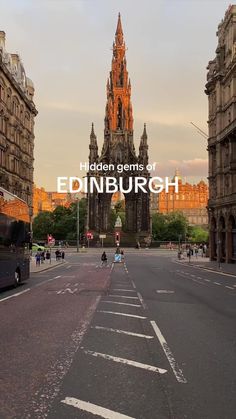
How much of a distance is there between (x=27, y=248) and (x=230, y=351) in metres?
20.0

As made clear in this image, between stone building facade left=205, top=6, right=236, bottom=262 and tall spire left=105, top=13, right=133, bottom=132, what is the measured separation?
69402 mm

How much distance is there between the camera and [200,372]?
8062 mm

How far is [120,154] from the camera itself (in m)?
132

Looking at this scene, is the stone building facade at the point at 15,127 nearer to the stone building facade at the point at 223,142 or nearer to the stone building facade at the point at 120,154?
the stone building facade at the point at 223,142

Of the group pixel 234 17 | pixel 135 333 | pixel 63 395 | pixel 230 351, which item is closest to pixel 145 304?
pixel 135 333

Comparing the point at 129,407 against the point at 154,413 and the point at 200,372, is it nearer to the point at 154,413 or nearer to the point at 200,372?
the point at 154,413

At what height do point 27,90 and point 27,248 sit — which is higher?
point 27,90

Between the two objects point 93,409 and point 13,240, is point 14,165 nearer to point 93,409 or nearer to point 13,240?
point 13,240

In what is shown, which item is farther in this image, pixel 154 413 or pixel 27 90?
pixel 27 90

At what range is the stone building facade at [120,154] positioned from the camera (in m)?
126

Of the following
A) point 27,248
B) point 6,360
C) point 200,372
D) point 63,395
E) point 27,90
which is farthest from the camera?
point 27,90

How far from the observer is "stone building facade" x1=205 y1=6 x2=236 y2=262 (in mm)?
53375

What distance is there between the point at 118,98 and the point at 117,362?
12966 cm

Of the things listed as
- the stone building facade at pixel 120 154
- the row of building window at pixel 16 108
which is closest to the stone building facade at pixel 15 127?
the row of building window at pixel 16 108
